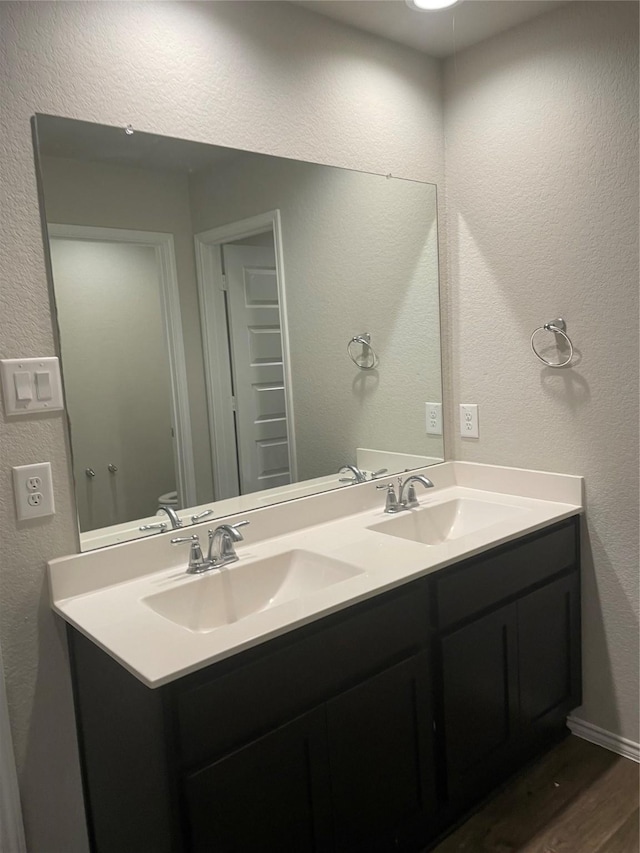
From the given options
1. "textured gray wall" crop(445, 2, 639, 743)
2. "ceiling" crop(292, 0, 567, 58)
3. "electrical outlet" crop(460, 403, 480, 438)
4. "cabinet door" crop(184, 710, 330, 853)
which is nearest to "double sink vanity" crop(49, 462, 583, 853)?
"cabinet door" crop(184, 710, 330, 853)

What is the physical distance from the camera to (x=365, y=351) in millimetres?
2328

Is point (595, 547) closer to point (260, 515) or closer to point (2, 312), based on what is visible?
point (260, 515)

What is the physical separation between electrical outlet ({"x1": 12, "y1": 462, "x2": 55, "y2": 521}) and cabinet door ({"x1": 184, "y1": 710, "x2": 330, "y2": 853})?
695 mm

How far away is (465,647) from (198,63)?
1.75m

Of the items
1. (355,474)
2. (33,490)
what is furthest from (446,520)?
(33,490)

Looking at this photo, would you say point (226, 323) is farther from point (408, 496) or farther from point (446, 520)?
point (446, 520)

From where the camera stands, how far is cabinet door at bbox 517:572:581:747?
2.04 m

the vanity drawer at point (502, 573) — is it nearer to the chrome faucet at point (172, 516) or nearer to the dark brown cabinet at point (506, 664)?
the dark brown cabinet at point (506, 664)

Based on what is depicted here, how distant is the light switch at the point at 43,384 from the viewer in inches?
60.8

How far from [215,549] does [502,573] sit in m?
0.83

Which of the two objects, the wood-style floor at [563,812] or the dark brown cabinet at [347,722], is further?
the wood-style floor at [563,812]

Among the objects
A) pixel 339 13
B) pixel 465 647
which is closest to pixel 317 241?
pixel 339 13

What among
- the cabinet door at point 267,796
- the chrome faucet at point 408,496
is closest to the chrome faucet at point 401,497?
the chrome faucet at point 408,496

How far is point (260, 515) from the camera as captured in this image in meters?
1.95
